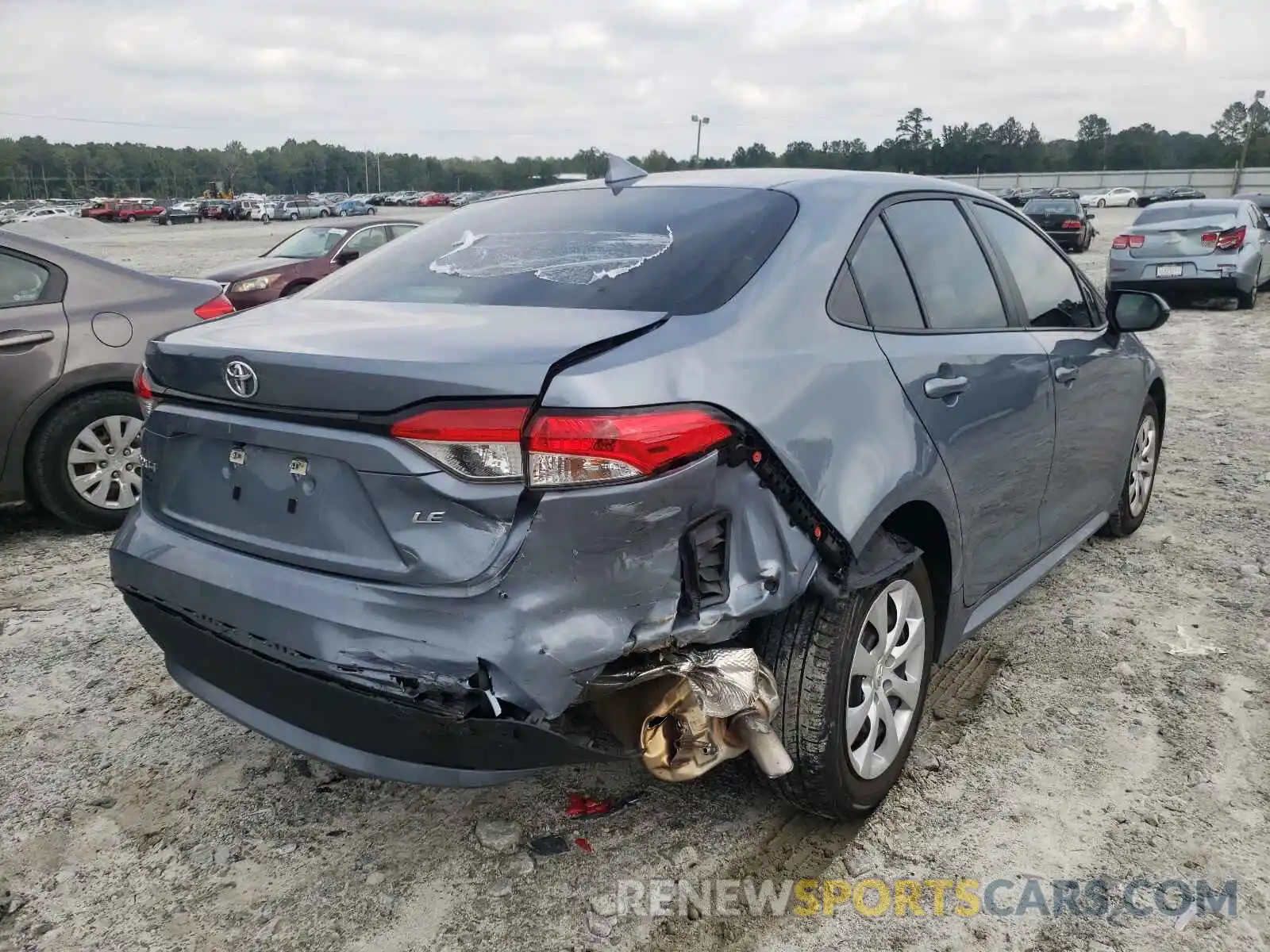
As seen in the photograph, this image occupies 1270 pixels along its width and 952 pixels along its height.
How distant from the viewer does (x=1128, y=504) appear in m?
4.84

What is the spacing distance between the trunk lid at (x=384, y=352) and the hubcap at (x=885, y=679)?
1040mm

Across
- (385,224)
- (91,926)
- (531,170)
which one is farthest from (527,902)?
(531,170)

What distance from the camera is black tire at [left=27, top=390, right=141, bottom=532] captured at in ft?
16.2

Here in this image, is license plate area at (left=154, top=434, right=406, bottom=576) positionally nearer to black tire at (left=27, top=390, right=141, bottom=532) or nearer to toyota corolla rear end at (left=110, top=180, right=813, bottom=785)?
toyota corolla rear end at (left=110, top=180, right=813, bottom=785)

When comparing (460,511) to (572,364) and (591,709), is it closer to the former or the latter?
(572,364)

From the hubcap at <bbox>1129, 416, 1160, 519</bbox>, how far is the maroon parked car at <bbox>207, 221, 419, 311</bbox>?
735cm

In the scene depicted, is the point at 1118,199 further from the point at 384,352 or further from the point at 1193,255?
the point at 384,352

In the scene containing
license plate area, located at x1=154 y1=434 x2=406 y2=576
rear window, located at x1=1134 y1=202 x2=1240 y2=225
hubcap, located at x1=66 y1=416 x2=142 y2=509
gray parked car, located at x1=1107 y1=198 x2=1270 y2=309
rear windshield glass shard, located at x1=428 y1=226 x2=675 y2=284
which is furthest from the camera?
rear window, located at x1=1134 y1=202 x2=1240 y2=225

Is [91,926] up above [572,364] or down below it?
below

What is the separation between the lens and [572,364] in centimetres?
205

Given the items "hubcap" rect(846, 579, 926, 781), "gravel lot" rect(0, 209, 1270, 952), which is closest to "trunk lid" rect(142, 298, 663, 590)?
"gravel lot" rect(0, 209, 1270, 952)

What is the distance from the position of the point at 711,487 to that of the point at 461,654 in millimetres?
616

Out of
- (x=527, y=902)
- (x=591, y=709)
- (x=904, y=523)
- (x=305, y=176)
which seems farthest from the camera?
(x=305, y=176)

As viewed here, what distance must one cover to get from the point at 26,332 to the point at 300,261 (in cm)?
671
